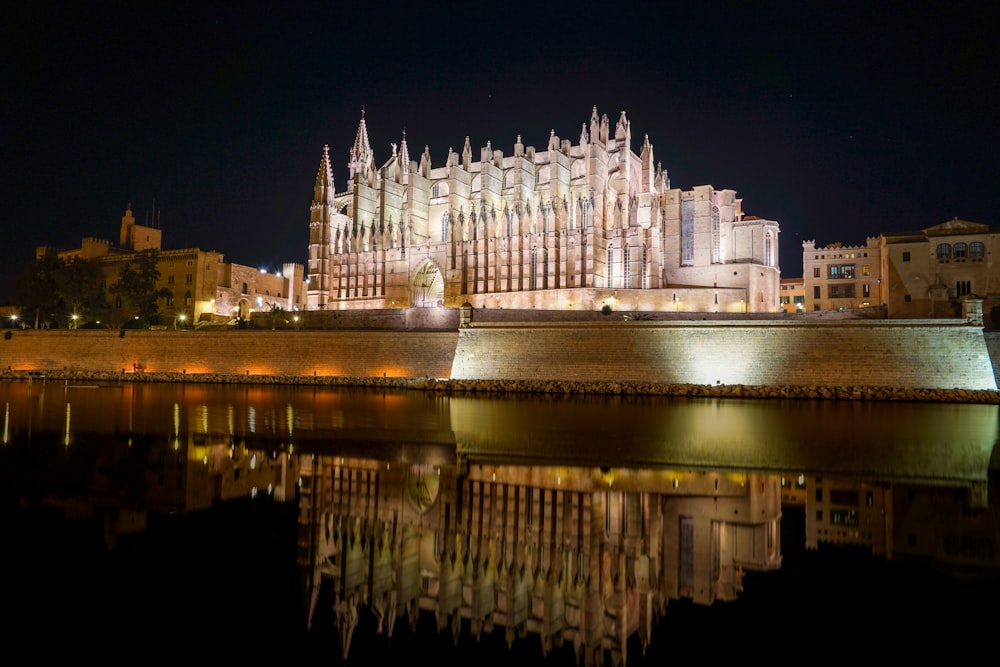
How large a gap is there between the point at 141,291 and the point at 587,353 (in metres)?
36.1

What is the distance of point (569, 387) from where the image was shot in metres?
25.3

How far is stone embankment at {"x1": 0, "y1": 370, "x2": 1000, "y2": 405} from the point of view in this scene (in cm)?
2222

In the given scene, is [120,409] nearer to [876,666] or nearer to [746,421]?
[746,421]

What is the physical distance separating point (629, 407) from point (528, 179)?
28583 mm

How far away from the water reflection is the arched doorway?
3222 cm

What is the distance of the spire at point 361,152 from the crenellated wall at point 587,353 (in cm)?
2590

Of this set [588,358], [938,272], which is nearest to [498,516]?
[588,358]

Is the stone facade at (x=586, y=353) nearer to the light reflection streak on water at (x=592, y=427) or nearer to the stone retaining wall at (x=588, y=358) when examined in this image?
the stone retaining wall at (x=588, y=358)

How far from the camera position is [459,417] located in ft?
55.0

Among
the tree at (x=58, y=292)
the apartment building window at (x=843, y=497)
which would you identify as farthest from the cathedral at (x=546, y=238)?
the apartment building window at (x=843, y=497)

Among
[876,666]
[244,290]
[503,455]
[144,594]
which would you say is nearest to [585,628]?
[876,666]

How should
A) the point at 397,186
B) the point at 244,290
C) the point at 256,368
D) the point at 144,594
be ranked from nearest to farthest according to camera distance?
the point at 144,594
the point at 256,368
the point at 397,186
the point at 244,290

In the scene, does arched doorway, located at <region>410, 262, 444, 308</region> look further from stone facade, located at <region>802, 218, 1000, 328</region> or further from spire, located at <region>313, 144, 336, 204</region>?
stone facade, located at <region>802, 218, 1000, 328</region>

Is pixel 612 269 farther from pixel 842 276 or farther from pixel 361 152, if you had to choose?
pixel 361 152
